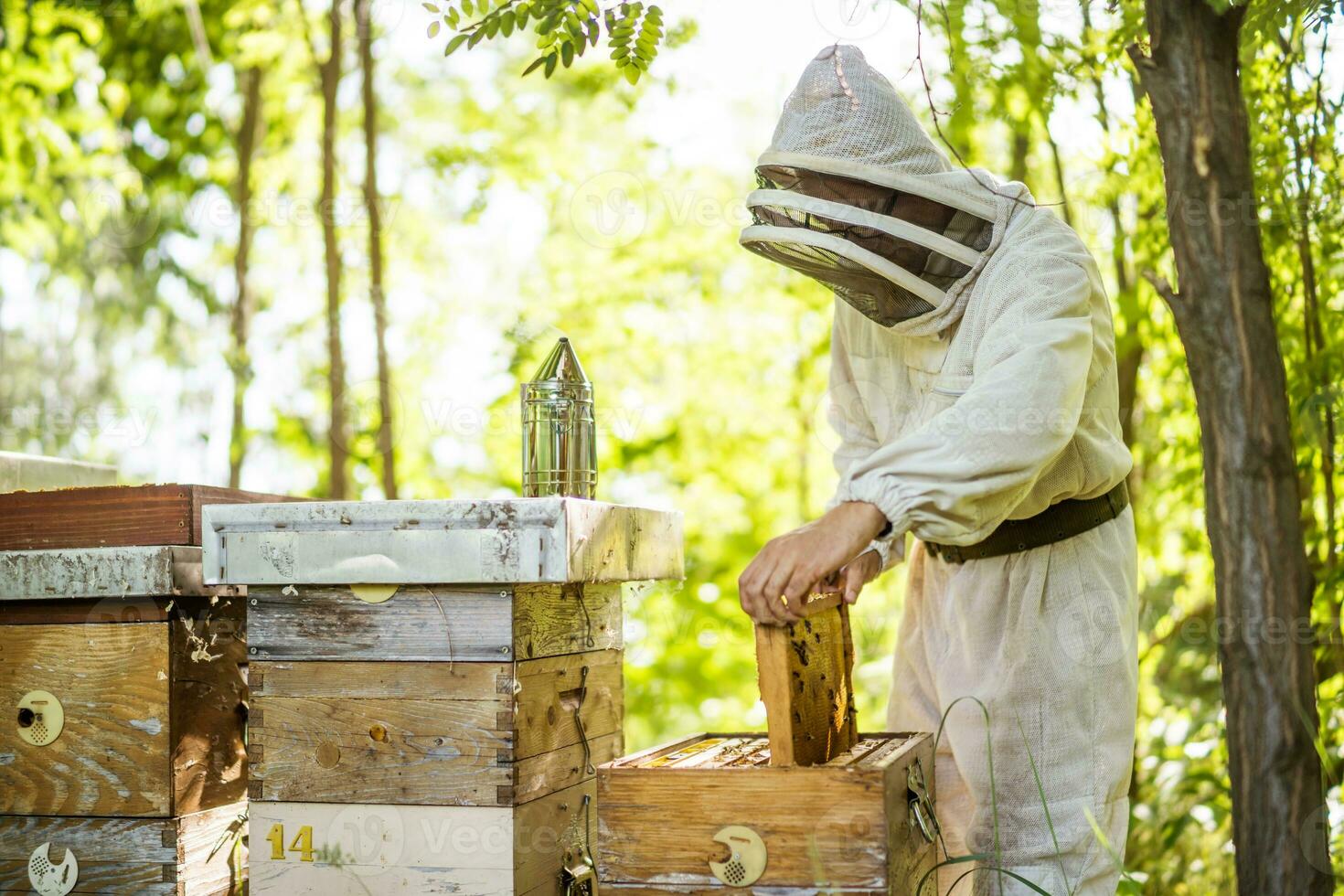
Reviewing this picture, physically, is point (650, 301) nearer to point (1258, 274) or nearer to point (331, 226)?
point (331, 226)

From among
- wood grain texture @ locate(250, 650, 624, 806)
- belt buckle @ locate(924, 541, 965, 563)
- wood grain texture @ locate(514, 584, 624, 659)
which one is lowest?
wood grain texture @ locate(250, 650, 624, 806)

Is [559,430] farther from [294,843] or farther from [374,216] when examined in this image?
[374,216]

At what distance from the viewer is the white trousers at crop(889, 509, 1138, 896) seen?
1840mm

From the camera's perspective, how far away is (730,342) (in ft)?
22.8

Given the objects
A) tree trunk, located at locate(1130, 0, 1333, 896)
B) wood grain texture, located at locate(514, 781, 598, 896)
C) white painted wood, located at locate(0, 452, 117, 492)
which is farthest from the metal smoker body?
tree trunk, located at locate(1130, 0, 1333, 896)

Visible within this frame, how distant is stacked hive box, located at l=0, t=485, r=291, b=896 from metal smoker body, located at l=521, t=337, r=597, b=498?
0.59m

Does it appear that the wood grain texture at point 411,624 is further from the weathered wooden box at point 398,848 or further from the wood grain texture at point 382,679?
the weathered wooden box at point 398,848

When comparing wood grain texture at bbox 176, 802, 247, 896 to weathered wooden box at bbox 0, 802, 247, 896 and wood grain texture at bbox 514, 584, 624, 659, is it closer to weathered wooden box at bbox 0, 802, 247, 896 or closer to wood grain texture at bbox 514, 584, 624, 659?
weathered wooden box at bbox 0, 802, 247, 896

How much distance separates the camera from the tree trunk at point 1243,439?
7.06 ft

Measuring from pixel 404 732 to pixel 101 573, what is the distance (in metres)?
0.69

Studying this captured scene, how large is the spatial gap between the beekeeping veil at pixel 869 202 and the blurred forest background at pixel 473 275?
7.09ft

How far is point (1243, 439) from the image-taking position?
2.17 meters


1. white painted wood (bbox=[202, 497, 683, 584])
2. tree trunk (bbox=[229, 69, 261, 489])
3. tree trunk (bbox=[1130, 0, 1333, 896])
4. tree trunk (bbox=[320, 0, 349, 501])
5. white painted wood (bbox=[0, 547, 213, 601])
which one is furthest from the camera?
tree trunk (bbox=[229, 69, 261, 489])

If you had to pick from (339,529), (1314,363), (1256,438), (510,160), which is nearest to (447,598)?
(339,529)
